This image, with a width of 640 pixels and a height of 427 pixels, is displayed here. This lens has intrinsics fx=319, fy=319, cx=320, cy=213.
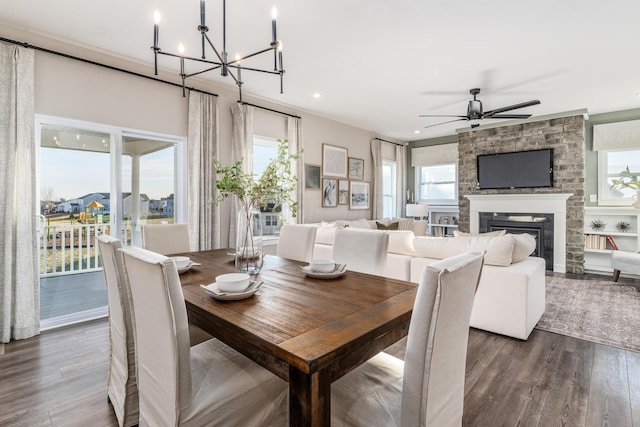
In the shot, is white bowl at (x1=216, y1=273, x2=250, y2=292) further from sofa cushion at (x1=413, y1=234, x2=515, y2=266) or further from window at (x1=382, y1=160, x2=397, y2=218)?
window at (x1=382, y1=160, x2=397, y2=218)

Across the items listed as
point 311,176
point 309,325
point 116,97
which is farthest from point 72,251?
point 309,325

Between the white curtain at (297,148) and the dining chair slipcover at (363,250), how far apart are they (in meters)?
2.69

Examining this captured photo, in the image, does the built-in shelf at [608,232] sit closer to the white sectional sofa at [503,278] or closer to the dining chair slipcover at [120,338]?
the white sectional sofa at [503,278]

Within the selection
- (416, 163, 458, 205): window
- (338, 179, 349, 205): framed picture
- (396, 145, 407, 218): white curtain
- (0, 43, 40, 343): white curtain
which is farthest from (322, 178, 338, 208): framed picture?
(0, 43, 40, 343): white curtain

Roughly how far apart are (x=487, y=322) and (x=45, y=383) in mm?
3380

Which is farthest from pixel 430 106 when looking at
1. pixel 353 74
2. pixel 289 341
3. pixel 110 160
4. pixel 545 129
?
pixel 289 341

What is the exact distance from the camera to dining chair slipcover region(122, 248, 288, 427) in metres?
1.10

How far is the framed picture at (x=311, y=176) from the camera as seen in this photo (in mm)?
5339

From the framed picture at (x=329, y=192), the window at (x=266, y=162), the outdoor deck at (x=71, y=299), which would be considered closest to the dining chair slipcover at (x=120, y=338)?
the outdoor deck at (x=71, y=299)

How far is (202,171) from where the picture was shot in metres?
3.89

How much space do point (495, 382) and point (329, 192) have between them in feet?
13.5

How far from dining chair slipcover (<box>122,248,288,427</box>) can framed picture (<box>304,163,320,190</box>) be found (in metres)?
4.12

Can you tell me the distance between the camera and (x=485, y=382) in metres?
2.10

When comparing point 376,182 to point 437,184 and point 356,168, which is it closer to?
point 356,168
